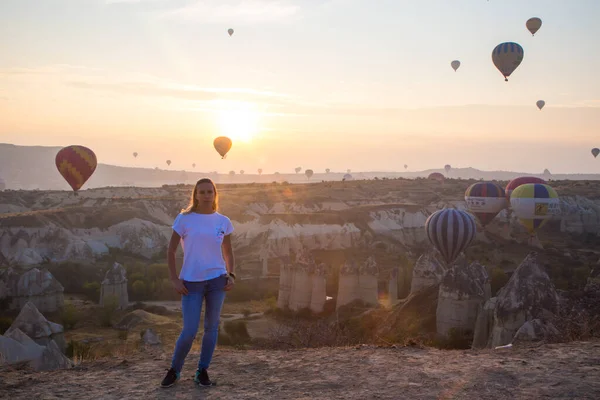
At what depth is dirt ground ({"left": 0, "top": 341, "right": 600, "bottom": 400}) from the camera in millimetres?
6434

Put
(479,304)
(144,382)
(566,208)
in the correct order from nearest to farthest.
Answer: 1. (144,382)
2. (479,304)
3. (566,208)

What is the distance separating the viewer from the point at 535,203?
Result: 49.6 meters

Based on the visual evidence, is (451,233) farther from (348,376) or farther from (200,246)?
(200,246)

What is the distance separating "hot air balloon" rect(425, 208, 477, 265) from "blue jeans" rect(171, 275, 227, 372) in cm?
3585

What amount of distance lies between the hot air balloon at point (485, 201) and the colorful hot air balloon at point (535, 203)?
6.07 m

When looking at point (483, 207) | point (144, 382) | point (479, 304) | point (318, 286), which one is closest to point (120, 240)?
point (318, 286)

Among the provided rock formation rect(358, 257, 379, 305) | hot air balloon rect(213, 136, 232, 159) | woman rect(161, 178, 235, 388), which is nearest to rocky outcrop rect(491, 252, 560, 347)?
woman rect(161, 178, 235, 388)

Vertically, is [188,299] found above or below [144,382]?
above

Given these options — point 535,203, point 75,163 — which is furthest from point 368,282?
point 75,163

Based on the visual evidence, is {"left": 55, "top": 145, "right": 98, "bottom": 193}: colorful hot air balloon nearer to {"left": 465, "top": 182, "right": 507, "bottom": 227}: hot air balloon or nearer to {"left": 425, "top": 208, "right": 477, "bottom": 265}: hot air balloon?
{"left": 425, "top": 208, "right": 477, "bottom": 265}: hot air balloon

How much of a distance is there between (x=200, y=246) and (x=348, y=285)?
88.8 ft

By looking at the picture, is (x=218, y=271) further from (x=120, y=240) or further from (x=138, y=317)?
(x=120, y=240)

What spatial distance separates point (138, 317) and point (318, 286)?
10862mm

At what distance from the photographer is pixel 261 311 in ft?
125
